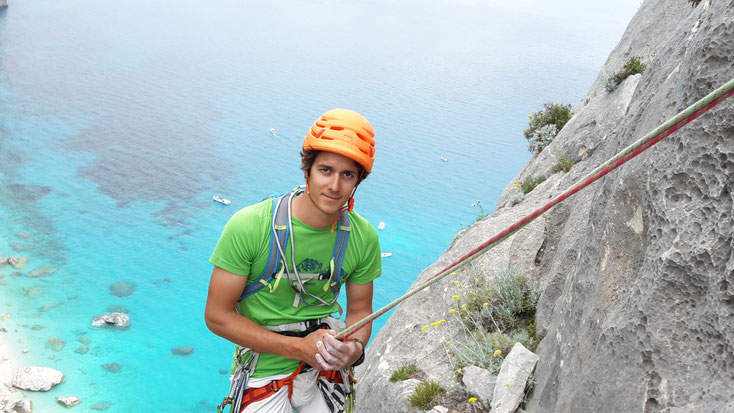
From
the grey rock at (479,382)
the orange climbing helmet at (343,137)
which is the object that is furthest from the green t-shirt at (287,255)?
the grey rock at (479,382)

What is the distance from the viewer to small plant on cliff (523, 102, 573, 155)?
12312 millimetres

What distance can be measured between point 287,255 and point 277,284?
16cm

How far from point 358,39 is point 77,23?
96.8 feet

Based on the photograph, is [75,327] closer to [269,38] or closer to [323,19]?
[269,38]

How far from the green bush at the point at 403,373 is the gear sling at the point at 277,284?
9.68 feet

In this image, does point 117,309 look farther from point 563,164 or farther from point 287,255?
point 287,255

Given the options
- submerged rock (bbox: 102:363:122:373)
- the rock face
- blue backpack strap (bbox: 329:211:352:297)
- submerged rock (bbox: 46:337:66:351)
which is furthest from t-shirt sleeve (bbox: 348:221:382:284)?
submerged rock (bbox: 46:337:66:351)

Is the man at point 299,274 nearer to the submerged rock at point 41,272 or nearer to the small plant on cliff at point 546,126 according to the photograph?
the small plant on cliff at point 546,126

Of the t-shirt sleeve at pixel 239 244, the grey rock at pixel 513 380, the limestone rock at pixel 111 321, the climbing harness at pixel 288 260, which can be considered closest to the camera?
the t-shirt sleeve at pixel 239 244

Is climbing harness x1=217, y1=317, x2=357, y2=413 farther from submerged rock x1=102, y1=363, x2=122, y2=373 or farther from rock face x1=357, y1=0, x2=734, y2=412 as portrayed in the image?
submerged rock x1=102, y1=363, x2=122, y2=373

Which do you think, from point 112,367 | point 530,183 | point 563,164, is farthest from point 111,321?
point 563,164

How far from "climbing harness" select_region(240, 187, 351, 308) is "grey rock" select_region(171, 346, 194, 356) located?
17.2m

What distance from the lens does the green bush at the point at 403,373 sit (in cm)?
619

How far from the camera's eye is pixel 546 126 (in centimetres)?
1243
